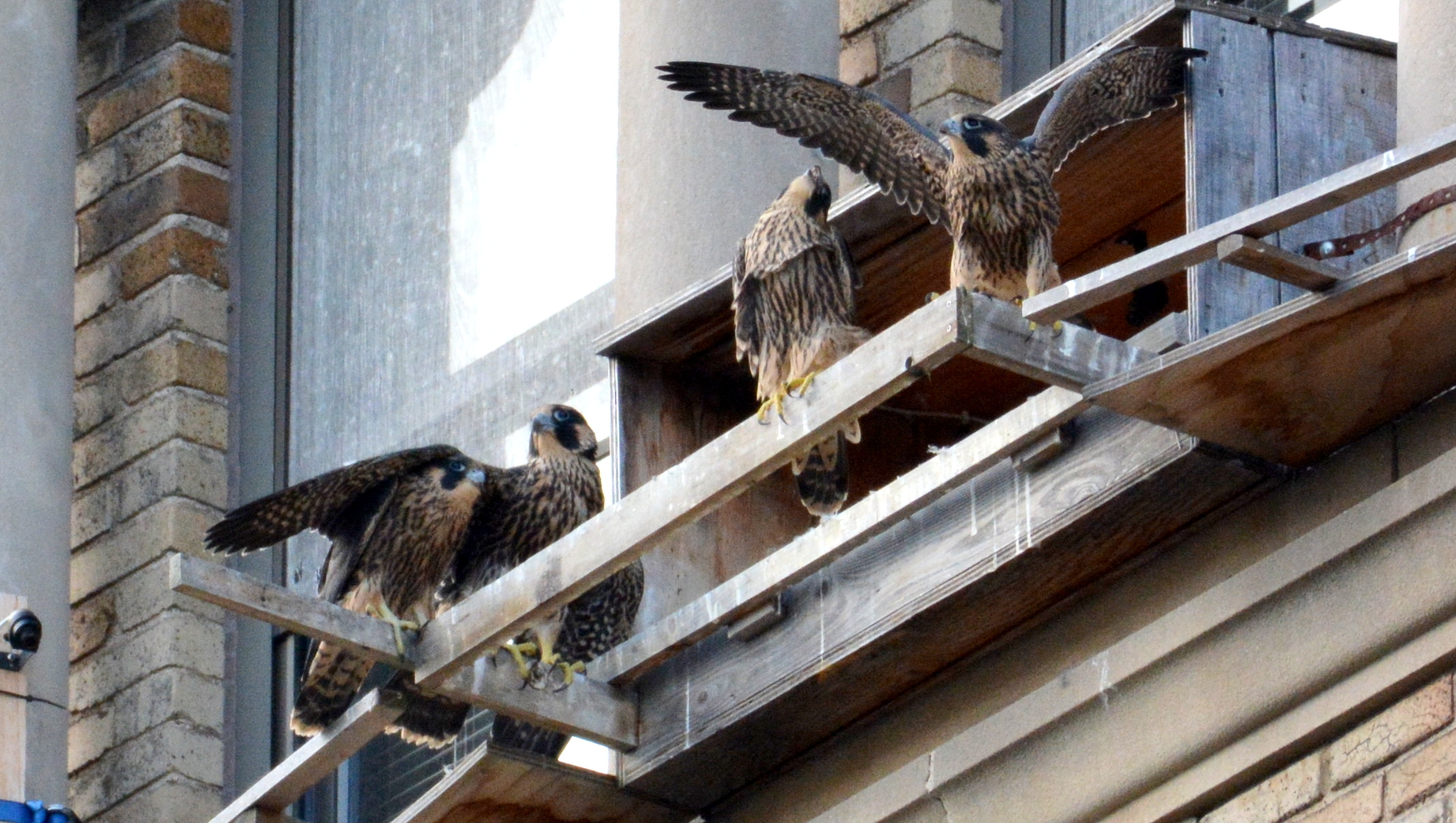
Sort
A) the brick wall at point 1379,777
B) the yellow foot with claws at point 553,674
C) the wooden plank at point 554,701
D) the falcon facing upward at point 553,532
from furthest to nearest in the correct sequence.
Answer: the falcon facing upward at point 553,532 → the yellow foot with claws at point 553,674 → the wooden plank at point 554,701 → the brick wall at point 1379,777

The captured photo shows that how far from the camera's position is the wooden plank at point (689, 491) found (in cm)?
512

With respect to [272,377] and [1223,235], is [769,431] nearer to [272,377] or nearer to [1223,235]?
[1223,235]

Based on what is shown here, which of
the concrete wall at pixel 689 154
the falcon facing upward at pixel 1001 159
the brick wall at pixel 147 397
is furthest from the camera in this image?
the brick wall at pixel 147 397

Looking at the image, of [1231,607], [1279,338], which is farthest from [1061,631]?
[1279,338]

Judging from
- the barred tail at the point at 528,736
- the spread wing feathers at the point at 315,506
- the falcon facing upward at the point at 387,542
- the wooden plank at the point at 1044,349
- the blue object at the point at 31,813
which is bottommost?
the blue object at the point at 31,813

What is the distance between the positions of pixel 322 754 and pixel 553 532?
978mm

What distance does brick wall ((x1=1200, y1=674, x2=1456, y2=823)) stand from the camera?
5.00 meters

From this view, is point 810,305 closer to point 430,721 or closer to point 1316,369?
point 430,721

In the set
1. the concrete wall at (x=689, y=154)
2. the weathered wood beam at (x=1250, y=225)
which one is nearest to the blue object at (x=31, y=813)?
the concrete wall at (x=689, y=154)

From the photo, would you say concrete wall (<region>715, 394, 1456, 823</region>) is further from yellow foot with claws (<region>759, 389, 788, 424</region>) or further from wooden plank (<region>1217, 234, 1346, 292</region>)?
yellow foot with claws (<region>759, 389, 788, 424</region>)

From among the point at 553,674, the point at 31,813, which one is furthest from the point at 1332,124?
the point at 31,813

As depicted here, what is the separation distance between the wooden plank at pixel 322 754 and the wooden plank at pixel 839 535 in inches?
16.6

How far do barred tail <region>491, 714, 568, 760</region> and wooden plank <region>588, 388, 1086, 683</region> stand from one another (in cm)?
36

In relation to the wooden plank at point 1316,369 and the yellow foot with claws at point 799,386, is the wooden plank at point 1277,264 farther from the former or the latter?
the yellow foot with claws at point 799,386
